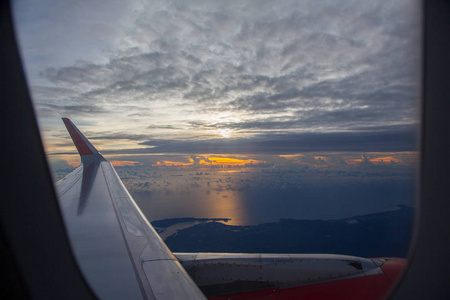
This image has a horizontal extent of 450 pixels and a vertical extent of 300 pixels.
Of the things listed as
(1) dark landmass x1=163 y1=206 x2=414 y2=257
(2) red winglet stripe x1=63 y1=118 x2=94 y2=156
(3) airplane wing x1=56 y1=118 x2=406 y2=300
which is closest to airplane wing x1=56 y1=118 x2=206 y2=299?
(3) airplane wing x1=56 y1=118 x2=406 y2=300

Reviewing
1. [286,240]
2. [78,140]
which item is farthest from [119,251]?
[286,240]

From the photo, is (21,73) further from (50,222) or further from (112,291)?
(112,291)

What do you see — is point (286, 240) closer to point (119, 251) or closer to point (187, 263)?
point (187, 263)

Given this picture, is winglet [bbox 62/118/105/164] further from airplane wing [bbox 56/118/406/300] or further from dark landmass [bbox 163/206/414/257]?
dark landmass [bbox 163/206/414/257]

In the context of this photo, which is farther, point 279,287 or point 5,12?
point 279,287

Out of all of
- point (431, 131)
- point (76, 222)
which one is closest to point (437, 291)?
point (431, 131)
